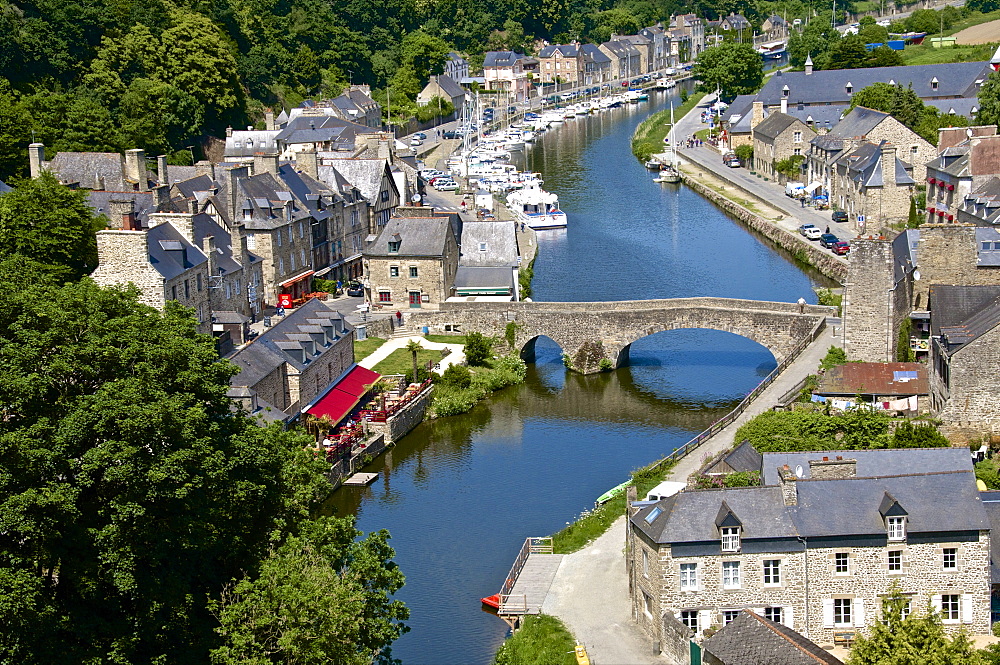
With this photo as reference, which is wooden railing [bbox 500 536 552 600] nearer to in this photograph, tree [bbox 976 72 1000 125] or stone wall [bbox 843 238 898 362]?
stone wall [bbox 843 238 898 362]

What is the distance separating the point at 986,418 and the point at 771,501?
43.3ft

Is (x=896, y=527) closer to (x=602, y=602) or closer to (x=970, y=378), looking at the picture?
(x=602, y=602)

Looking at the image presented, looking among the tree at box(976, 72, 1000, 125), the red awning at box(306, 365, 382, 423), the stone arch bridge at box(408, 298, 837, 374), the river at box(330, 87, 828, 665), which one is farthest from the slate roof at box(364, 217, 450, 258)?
the tree at box(976, 72, 1000, 125)

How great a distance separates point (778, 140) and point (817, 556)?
61.3 meters

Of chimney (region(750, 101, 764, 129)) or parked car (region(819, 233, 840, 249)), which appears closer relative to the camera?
parked car (region(819, 233, 840, 249))

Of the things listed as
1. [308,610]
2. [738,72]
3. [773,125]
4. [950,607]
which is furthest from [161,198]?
[738,72]

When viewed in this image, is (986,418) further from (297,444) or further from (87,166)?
(87,166)

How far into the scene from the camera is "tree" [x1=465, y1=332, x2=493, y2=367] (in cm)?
5281

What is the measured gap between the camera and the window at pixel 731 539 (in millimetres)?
30172

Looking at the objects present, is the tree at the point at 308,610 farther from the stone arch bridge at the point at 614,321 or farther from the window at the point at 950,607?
the stone arch bridge at the point at 614,321

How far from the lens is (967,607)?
30641mm

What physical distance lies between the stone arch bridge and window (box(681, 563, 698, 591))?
881 inches

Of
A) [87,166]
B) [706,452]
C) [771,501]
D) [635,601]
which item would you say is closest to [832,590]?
[771,501]

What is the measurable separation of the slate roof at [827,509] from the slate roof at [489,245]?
97.0 feet
